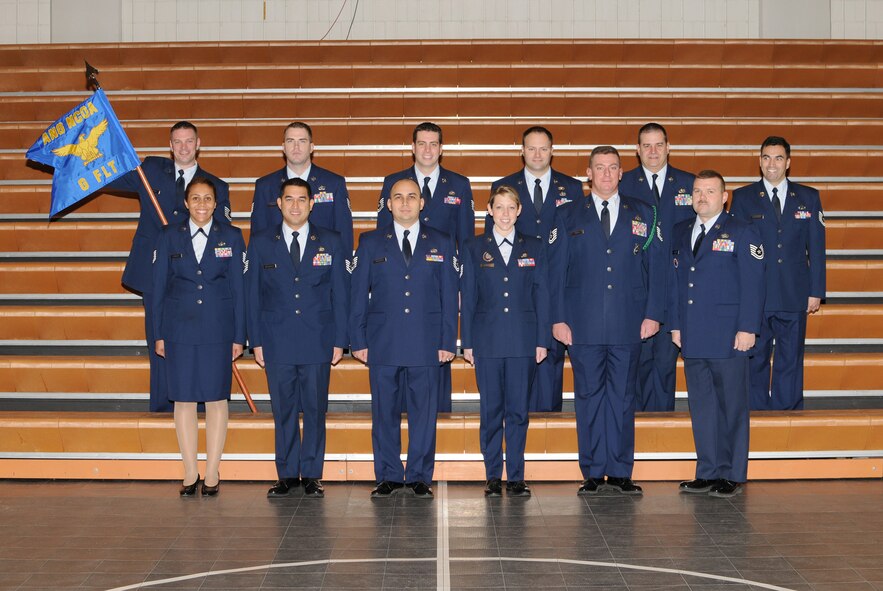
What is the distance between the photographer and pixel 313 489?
4762mm

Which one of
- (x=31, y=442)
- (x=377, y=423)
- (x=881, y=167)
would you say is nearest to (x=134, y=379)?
(x=31, y=442)

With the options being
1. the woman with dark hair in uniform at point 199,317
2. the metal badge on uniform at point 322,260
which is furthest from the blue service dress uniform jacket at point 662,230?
the woman with dark hair in uniform at point 199,317

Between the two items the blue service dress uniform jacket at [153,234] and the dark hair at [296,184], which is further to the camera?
the blue service dress uniform jacket at [153,234]

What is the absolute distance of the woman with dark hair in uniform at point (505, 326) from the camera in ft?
15.5

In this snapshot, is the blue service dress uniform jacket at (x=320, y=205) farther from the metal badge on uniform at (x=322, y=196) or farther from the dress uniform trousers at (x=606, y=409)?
the dress uniform trousers at (x=606, y=409)


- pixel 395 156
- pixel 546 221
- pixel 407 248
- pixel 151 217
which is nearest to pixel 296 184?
pixel 407 248

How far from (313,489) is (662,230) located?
230cm

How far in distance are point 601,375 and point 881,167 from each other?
4.00 m

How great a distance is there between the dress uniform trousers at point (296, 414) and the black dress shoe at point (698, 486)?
1815 millimetres

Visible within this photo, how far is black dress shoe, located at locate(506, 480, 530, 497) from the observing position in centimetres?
474

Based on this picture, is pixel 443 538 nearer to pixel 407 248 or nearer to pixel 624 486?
pixel 624 486

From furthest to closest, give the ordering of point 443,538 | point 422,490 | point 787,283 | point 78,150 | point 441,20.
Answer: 1. point 441,20
2. point 78,150
3. point 787,283
4. point 422,490
5. point 443,538

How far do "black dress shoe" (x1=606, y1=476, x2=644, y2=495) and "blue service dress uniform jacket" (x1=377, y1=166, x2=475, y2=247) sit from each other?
1465mm

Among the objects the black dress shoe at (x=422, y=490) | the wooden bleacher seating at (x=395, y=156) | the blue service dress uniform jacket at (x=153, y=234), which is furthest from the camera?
the blue service dress uniform jacket at (x=153, y=234)
